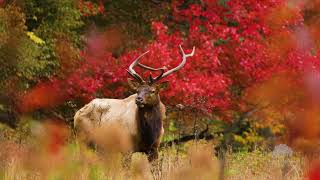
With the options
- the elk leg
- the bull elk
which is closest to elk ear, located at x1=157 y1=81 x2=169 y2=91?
the bull elk

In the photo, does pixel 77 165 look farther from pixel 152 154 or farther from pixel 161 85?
pixel 161 85

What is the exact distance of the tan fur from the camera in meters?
12.4

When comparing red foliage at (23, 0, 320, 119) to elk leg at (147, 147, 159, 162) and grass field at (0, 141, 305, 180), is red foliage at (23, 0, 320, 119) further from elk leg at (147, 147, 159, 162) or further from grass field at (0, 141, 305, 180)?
grass field at (0, 141, 305, 180)

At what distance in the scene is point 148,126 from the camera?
12344 millimetres

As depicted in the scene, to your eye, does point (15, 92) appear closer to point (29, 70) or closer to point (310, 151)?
point (29, 70)

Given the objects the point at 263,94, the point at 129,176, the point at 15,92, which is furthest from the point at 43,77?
the point at 129,176

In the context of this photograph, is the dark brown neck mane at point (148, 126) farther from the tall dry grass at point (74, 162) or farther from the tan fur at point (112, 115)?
the tall dry grass at point (74, 162)

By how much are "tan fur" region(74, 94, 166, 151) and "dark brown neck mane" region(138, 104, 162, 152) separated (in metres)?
0.10

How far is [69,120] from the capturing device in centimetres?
1533

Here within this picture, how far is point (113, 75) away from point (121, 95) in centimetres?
90

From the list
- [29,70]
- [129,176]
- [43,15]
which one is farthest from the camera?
[43,15]

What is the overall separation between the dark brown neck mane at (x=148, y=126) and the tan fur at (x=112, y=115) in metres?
0.10

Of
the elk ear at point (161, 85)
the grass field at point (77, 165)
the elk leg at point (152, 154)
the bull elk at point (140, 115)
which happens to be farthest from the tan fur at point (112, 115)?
the grass field at point (77, 165)

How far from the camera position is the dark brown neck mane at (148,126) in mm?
12352
